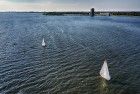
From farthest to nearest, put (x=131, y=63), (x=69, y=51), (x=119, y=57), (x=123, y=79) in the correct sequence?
(x=69, y=51) → (x=119, y=57) → (x=131, y=63) → (x=123, y=79)

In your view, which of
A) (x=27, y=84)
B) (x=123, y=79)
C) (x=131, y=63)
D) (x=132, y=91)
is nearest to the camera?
(x=132, y=91)

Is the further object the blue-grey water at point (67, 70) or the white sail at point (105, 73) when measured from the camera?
the white sail at point (105, 73)

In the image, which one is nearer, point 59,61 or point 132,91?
point 132,91

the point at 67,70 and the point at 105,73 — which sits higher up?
the point at 105,73

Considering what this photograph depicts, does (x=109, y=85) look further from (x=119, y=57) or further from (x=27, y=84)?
(x=119, y=57)

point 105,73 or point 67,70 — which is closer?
point 105,73

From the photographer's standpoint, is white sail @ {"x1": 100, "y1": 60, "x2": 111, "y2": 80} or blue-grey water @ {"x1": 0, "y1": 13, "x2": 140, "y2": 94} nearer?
blue-grey water @ {"x1": 0, "y1": 13, "x2": 140, "y2": 94}

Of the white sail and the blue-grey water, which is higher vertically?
the white sail

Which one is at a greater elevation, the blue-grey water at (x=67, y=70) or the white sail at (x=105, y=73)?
the white sail at (x=105, y=73)

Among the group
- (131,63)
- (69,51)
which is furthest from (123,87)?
(69,51)

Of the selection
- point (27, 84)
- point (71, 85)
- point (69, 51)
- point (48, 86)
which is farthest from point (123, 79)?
point (69, 51)
